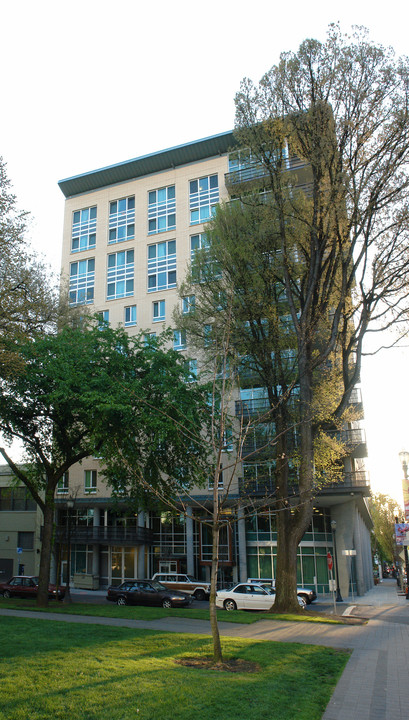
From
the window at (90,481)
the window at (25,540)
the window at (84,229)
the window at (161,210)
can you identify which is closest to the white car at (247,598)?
the window at (90,481)

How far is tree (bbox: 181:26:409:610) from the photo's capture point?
19.5 meters

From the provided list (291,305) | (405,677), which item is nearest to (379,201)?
(291,305)

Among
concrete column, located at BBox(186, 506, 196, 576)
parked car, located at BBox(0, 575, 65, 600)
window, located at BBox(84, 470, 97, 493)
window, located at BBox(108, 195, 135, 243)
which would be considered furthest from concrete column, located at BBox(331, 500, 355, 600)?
window, located at BBox(108, 195, 135, 243)

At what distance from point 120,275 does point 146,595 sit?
25.9m

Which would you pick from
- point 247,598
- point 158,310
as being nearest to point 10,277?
point 247,598

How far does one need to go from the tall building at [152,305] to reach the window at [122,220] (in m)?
0.10

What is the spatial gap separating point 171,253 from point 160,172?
25.5 ft

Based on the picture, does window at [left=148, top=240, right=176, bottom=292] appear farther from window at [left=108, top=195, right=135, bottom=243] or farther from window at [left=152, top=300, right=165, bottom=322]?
window at [left=108, top=195, right=135, bottom=243]

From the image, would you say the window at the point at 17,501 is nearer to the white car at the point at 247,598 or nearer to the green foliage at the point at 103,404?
the green foliage at the point at 103,404

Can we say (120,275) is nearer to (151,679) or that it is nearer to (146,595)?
(146,595)

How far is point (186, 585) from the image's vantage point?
31.8 m

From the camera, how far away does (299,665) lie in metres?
10.3

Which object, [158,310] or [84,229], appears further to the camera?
[84,229]

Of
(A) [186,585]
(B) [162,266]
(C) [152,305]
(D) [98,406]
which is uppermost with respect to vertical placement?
(B) [162,266]
